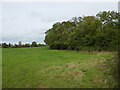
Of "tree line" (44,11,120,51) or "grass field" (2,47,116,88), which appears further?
"tree line" (44,11,120,51)

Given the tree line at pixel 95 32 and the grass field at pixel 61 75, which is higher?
the tree line at pixel 95 32

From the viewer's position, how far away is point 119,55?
8.76ft

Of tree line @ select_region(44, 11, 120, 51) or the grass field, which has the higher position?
tree line @ select_region(44, 11, 120, 51)

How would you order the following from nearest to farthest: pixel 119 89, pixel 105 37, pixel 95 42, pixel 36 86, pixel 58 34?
pixel 119 89, pixel 36 86, pixel 105 37, pixel 95 42, pixel 58 34

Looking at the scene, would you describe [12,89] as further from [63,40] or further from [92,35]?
[63,40]

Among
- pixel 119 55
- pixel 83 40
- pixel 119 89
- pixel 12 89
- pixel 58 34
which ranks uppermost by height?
pixel 58 34

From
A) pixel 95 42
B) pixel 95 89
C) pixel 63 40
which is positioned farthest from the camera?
pixel 63 40

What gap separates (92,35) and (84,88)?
16.9 meters

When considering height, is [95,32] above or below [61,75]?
above

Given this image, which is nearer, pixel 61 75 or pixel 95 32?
pixel 61 75

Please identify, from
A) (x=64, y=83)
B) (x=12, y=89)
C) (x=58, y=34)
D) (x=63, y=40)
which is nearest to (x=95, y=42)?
(x=63, y=40)

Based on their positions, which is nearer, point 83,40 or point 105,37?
point 105,37

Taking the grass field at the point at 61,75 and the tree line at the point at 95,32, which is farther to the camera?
the tree line at the point at 95,32

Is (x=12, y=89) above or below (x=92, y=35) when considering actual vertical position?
below
